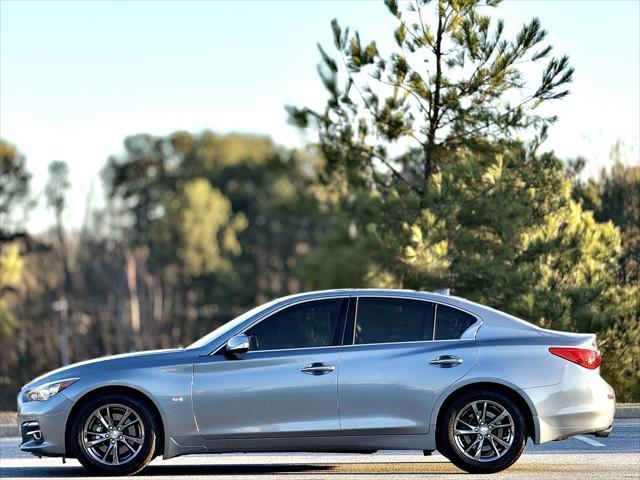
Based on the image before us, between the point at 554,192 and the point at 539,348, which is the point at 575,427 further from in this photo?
the point at 554,192

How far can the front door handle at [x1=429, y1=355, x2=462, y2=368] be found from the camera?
10578 millimetres

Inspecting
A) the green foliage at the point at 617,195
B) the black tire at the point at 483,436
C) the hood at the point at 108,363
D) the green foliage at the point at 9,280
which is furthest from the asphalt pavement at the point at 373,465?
the green foliage at the point at 9,280

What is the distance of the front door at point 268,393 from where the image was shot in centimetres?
1054

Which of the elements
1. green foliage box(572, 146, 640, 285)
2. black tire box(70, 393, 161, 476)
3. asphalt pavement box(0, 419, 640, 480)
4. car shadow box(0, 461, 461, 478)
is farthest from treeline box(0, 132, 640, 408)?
black tire box(70, 393, 161, 476)

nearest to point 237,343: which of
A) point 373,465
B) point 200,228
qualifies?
point 373,465

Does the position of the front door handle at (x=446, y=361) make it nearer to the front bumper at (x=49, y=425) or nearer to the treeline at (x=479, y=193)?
the front bumper at (x=49, y=425)

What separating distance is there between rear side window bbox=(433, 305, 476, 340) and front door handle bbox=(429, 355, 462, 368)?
0.22 metres

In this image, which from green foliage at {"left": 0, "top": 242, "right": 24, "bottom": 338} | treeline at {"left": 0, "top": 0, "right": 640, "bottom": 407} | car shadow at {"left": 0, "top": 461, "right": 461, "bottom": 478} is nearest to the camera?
car shadow at {"left": 0, "top": 461, "right": 461, "bottom": 478}

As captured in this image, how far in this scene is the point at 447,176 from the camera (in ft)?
77.8

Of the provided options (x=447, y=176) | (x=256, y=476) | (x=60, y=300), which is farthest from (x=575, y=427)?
Result: (x=60, y=300)

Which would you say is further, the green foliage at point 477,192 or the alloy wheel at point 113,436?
the green foliage at point 477,192

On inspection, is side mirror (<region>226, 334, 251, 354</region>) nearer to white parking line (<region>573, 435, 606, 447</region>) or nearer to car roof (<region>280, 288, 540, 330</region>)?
car roof (<region>280, 288, 540, 330</region>)

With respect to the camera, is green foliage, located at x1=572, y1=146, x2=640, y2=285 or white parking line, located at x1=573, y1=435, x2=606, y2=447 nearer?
white parking line, located at x1=573, y1=435, x2=606, y2=447

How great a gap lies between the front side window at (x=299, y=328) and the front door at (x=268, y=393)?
7cm
